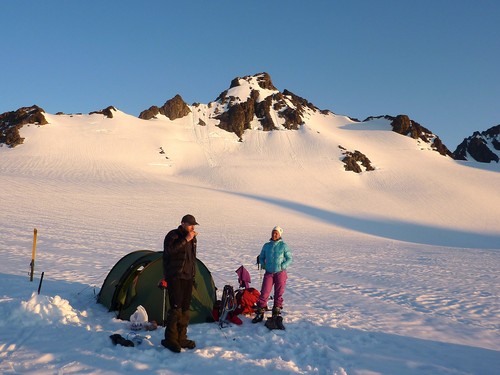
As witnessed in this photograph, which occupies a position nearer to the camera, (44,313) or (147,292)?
(44,313)

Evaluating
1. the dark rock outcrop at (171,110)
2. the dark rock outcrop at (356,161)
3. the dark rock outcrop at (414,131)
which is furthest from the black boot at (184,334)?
the dark rock outcrop at (414,131)

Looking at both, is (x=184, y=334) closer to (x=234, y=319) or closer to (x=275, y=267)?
(x=234, y=319)

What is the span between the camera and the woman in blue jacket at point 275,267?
771cm

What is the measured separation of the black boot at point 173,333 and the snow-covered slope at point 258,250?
0.15 metres

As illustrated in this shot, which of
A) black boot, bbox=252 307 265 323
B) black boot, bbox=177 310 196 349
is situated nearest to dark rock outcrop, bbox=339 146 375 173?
black boot, bbox=252 307 265 323

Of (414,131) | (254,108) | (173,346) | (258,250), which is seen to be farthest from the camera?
(414,131)

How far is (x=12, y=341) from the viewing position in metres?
5.86

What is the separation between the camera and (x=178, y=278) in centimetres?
613

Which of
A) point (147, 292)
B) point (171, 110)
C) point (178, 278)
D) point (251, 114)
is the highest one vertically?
point (251, 114)

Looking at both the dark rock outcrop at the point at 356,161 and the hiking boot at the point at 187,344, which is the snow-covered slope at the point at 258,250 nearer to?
the hiking boot at the point at 187,344

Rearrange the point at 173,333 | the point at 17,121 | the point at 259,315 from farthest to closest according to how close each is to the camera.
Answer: the point at 17,121, the point at 259,315, the point at 173,333

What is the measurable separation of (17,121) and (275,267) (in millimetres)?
80585

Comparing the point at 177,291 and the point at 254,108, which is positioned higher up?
the point at 254,108

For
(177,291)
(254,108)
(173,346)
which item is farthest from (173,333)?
(254,108)
